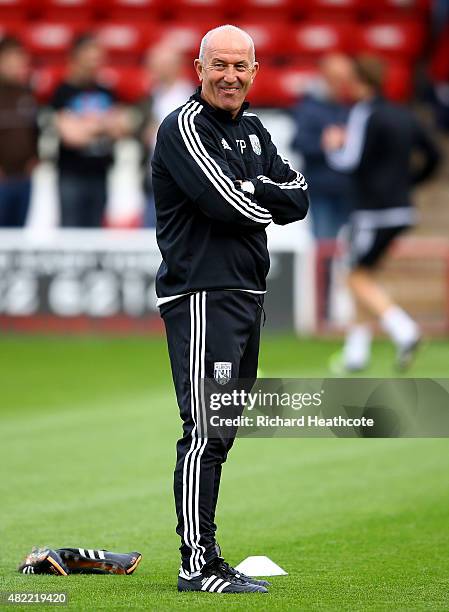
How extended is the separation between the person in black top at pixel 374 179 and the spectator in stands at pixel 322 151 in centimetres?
207

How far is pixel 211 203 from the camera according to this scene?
514 cm

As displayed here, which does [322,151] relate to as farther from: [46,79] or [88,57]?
[46,79]

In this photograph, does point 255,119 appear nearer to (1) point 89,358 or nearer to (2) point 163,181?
(2) point 163,181

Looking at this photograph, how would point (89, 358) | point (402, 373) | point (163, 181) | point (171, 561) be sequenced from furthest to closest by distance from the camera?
point (89, 358) < point (402, 373) < point (171, 561) < point (163, 181)

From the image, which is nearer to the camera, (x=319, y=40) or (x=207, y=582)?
(x=207, y=582)

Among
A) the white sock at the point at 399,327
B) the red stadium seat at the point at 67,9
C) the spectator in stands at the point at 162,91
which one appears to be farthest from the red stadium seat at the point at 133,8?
the white sock at the point at 399,327

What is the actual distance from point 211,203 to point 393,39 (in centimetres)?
1575

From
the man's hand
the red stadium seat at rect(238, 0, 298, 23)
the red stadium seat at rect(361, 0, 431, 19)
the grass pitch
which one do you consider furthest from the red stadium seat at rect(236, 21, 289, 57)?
the grass pitch

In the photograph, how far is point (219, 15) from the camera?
20.8 m

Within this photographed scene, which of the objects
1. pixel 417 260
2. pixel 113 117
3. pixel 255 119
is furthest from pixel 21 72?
pixel 255 119

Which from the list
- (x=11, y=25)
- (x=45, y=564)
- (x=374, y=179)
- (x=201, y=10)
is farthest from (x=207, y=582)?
(x=201, y=10)

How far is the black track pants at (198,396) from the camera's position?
526 centimetres

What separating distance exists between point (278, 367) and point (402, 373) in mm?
1149

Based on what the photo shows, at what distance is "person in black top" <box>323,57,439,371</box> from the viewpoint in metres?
13.1
